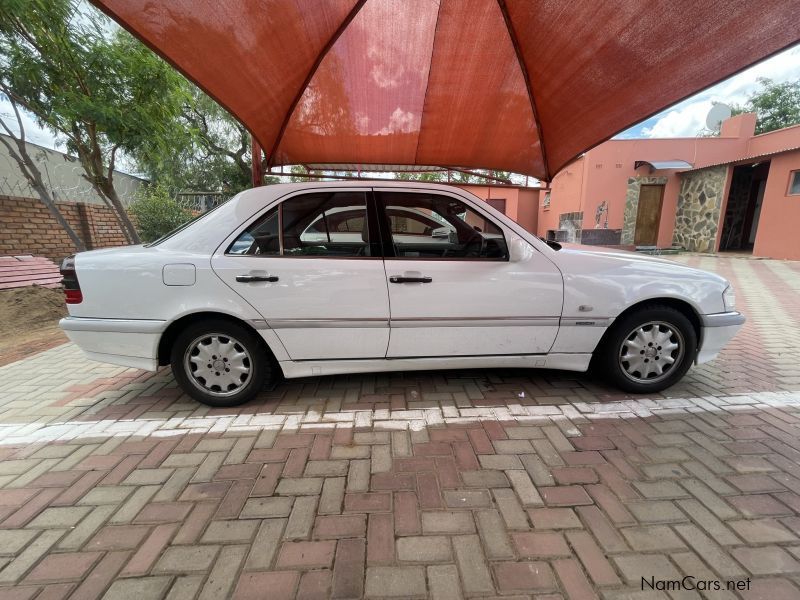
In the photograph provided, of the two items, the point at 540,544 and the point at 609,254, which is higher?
the point at 609,254

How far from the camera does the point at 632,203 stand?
45.9 feet

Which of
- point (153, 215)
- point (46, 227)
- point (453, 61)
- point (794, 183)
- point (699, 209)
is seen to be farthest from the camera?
point (699, 209)

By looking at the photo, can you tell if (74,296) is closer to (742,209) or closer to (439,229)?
(439,229)

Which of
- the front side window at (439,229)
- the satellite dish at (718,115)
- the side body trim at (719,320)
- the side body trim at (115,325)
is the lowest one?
the side body trim at (719,320)

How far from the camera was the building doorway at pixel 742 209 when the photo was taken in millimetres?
13883

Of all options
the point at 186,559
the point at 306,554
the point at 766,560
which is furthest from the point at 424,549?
the point at 766,560

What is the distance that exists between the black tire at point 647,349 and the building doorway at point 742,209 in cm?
1504

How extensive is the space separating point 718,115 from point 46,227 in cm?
2218

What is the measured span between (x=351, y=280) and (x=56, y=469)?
2078mm

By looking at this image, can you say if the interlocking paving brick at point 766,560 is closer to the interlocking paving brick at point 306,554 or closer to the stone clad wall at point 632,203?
the interlocking paving brick at point 306,554

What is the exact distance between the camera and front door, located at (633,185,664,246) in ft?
46.5

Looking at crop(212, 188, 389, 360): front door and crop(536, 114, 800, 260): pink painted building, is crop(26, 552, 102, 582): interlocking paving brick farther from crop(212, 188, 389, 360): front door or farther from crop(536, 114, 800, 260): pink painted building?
crop(536, 114, 800, 260): pink painted building

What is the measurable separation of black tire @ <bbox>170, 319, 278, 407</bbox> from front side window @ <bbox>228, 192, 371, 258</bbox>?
1.98ft

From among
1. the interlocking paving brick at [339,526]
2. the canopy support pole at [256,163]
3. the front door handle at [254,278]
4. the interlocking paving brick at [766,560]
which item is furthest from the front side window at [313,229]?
the canopy support pole at [256,163]
